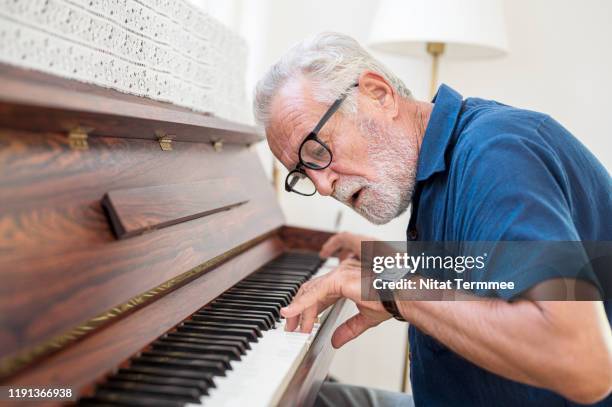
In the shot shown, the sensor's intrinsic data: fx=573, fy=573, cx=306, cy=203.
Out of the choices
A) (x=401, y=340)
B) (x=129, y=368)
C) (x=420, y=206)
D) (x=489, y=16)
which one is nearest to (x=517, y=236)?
(x=420, y=206)

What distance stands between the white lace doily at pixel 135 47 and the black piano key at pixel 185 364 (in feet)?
1.53

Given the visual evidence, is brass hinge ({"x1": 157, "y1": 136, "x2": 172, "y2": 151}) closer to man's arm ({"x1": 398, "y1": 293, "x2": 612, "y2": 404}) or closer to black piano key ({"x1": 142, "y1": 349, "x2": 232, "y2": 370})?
black piano key ({"x1": 142, "y1": 349, "x2": 232, "y2": 370})

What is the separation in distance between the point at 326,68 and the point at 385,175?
0.27m

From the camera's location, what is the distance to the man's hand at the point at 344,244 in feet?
5.86

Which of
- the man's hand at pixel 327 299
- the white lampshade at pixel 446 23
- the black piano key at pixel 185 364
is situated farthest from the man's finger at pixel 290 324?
the white lampshade at pixel 446 23

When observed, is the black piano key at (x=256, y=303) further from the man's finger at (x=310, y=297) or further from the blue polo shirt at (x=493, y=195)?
the blue polo shirt at (x=493, y=195)

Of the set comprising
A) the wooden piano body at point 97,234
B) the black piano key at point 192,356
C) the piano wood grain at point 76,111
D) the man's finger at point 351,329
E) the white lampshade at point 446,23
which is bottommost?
the man's finger at point 351,329

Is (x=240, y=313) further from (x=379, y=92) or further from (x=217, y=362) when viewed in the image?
(x=379, y=92)

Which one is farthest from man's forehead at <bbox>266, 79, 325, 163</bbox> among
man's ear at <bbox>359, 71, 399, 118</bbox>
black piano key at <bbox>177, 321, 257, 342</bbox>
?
black piano key at <bbox>177, 321, 257, 342</bbox>

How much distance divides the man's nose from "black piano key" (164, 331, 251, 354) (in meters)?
0.43

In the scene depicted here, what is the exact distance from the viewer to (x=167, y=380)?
2.55 feet

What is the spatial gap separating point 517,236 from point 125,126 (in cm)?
67

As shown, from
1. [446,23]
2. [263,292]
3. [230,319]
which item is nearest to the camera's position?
[230,319]

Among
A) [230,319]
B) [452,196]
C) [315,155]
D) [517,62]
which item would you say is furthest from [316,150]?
[517,62]
